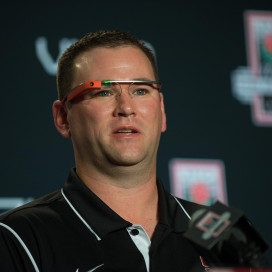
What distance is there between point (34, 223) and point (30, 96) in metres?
0.99

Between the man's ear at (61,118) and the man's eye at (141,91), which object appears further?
the man's ear at (61,118)

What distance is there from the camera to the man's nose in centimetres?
135

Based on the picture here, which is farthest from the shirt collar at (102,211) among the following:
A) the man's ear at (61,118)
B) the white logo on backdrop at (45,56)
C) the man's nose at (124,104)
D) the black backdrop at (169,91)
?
the white logo on backdrop at (45,56)

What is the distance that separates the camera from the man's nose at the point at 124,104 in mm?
1353

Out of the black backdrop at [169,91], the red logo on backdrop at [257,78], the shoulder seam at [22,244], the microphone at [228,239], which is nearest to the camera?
the microphone at [228,239]

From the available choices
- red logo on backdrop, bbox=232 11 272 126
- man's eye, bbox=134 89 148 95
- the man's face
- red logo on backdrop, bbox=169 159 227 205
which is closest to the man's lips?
the man's face

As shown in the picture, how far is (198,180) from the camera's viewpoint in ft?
7.64

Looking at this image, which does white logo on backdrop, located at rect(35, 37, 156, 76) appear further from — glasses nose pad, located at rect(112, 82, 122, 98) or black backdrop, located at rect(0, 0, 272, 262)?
glasses nose pad, located at rect(112, 82, 122, 98)

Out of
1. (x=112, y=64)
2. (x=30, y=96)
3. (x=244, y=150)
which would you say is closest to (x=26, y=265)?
(x=112, y=64)

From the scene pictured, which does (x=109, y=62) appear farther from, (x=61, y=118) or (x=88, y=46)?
(x=61, y=118)

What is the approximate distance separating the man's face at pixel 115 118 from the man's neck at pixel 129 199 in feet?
0.18

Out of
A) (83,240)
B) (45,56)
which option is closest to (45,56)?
(45,56)

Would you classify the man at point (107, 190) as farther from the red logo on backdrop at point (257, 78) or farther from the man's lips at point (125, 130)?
the red logo on backdrop at point (257, 78)

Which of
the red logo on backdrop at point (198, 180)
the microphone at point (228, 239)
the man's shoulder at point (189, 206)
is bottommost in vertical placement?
the red logo on backdrop at point (198, 180)
